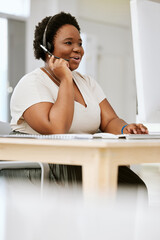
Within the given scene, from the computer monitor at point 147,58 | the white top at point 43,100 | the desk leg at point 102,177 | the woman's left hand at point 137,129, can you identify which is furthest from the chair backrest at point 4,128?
the desk leg at point 102,177

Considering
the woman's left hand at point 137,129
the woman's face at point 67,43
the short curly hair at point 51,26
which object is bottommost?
the woman's left hand at point 137,129

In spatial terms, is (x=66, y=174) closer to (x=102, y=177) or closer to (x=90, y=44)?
(x=102, y=177)

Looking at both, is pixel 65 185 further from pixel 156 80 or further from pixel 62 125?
pixel 156 80

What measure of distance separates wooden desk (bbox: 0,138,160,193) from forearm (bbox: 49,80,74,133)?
11.7 inches

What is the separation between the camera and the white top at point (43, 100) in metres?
1.16

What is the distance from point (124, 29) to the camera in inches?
225

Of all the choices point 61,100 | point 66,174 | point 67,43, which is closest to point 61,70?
point 61,100

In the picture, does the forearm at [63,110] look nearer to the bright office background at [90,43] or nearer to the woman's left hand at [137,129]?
the woman's left hand at [137,129]

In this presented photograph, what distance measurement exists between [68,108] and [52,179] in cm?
24

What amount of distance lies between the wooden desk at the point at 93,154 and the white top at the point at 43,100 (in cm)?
37

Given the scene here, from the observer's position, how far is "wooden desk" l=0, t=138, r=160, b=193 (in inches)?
26.5

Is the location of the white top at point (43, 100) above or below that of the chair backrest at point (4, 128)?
Answer: above

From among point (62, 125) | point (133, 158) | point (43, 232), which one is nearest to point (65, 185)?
point (62, 125)

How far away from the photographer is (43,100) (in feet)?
3.72
